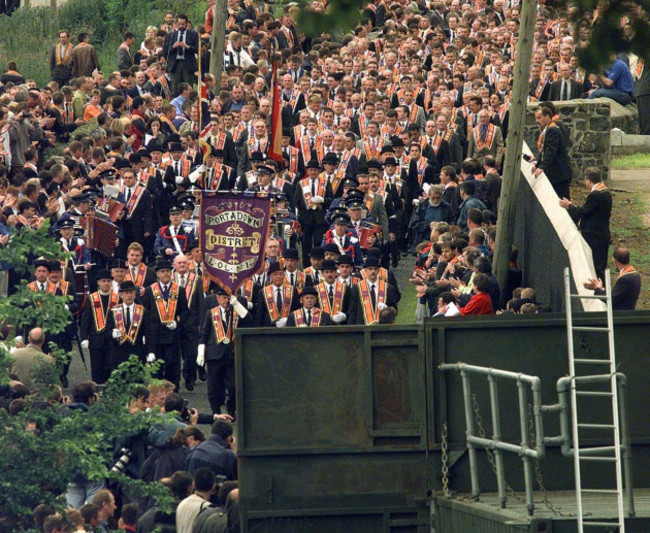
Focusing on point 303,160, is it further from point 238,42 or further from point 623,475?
point 623,475

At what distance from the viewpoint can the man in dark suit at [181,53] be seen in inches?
1276

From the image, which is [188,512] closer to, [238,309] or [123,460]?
[123,460]

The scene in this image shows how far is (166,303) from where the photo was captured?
775 inches

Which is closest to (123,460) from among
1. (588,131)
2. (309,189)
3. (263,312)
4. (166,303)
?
(263,312)

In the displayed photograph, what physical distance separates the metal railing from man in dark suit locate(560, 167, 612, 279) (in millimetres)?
6557

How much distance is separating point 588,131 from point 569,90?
2341 mm

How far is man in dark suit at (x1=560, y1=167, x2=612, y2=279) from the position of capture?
17406 millimetres

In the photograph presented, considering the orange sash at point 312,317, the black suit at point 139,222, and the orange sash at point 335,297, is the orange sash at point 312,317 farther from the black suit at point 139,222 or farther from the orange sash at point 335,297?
the black suit at point 139,222

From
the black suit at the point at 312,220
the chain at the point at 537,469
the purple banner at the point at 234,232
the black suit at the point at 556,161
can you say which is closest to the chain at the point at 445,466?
the chain at the point at 537,469

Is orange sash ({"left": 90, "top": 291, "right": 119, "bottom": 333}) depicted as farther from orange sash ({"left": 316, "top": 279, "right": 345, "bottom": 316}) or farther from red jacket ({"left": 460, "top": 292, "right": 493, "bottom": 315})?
red jacket ({"left": 460, "top": 292, "right": 493, "bottom": 315})

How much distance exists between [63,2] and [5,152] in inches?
1005

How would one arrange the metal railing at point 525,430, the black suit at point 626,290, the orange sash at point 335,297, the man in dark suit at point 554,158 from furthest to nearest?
1. the man in dark suit at point 554,158
2. the orange sash at point 335,297
3. the black suit at point 626,290
4. the metal railing at point 525,430

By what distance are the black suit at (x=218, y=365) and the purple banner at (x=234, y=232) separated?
4.14ft

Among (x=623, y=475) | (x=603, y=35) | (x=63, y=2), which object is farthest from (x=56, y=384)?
(x=63, y=2)
